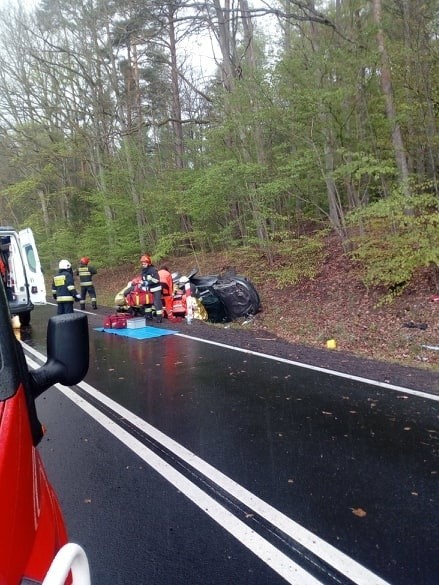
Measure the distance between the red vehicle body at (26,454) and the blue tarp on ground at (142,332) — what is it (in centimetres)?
833

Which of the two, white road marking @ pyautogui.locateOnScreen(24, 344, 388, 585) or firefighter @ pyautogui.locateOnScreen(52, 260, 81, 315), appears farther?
firefighter @ pyautogui.locateOnScreen(52, 260, 81, 315)

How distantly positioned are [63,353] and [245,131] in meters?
12.8

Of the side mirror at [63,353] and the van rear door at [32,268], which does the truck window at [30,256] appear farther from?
the side mirror at [63,353]

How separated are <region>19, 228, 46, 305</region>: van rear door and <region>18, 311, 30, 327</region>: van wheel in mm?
955

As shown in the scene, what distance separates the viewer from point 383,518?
3.09 metres

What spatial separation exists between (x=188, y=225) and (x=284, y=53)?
9.67 m

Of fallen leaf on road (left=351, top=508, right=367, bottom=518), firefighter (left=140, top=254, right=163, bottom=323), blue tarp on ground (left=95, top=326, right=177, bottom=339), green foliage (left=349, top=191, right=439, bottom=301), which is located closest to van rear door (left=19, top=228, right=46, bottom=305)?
blue tarp on ground (left=95, top=326, right=177, bottom=339)

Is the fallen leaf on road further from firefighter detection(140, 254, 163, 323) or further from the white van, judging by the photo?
the white van

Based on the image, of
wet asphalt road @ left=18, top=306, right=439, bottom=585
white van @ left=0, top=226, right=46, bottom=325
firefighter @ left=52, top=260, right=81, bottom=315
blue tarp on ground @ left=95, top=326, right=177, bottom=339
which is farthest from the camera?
firefighter @ left=52, top=260, right=81, bottom=315

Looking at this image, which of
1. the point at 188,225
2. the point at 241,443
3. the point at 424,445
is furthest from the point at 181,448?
the point at 188,225

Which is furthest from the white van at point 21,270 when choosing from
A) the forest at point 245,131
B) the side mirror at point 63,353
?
the side mirror at point 63,353

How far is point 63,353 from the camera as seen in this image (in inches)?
79.4

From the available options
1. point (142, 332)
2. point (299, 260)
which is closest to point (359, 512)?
point (142, 332)

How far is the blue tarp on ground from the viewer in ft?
34.3
